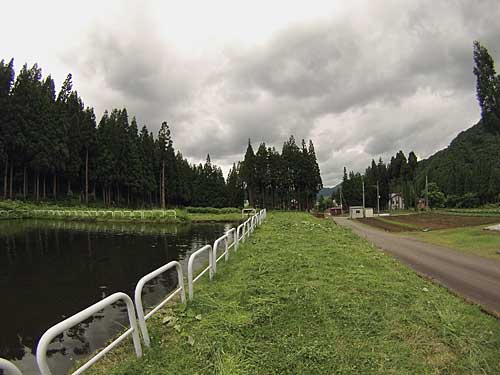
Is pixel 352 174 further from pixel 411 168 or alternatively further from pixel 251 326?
pixel 251 326

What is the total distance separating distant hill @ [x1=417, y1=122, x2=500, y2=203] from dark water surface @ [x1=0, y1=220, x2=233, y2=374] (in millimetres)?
63166

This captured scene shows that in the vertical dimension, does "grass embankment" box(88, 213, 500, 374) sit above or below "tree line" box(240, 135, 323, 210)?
Result: below

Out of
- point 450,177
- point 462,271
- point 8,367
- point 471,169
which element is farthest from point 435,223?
point 450,177

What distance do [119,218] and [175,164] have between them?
94.1 ft

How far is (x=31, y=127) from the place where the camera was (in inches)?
1459

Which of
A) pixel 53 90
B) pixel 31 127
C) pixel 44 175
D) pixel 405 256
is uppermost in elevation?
pixel 53 90

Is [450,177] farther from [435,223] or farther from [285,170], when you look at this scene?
[435,223]

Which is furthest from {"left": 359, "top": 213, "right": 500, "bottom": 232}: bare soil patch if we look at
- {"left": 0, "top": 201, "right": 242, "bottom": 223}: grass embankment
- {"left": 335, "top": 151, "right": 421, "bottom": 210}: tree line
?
{"left": 335, "top": 151, "right": 421, "bottom": 210}: tree line

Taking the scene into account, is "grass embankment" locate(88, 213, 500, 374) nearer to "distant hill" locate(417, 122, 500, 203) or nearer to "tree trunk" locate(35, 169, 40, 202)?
"tree trunk" locate(35, 169, 40, 202)

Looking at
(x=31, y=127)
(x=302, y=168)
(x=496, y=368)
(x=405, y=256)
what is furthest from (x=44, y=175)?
(x=496, y=368)

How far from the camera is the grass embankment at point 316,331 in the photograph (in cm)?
339

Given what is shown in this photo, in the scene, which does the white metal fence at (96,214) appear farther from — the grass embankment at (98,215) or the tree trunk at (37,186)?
the tree trunk at (37,186)

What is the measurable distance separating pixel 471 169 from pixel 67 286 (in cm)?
8991

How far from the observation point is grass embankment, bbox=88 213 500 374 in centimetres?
339
